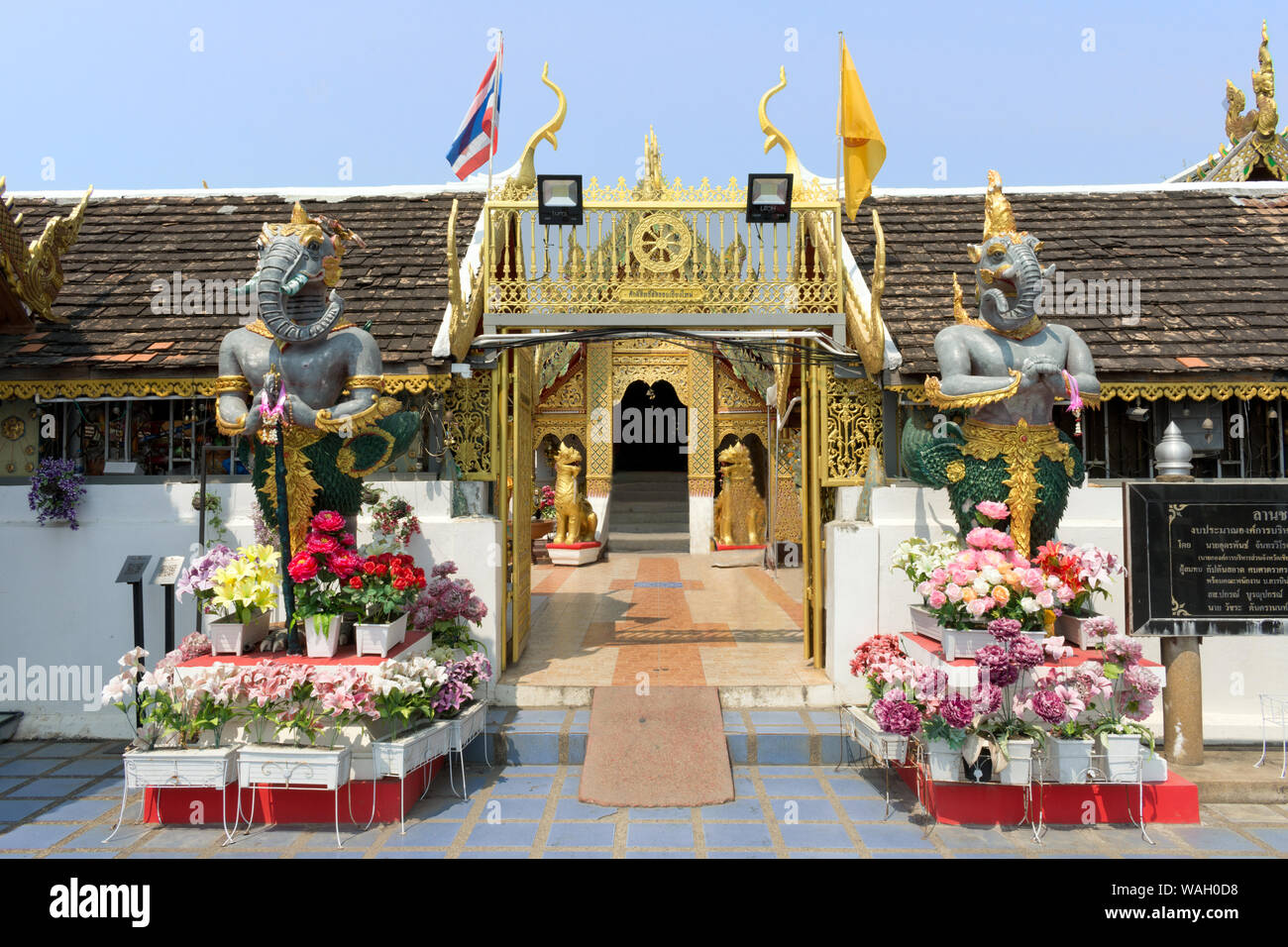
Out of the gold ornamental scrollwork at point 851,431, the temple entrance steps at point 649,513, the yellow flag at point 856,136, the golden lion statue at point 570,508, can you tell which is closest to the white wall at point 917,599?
the gold ornamental scrollwork at point 851,431

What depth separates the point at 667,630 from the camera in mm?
8492

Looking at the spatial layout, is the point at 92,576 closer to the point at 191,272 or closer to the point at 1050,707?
the point at 191,272

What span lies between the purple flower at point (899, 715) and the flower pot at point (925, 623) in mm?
680

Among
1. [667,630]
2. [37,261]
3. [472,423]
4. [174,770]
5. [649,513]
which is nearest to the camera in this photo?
[174,770]

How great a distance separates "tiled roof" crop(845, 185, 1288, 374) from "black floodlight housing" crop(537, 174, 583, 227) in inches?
108

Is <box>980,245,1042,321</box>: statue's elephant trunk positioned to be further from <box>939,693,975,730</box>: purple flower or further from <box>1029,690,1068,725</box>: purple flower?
<box>939,693,975,730</box>: purple flower

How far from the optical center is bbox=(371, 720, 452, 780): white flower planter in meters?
4.57

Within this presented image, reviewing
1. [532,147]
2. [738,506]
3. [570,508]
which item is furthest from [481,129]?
[738,506]

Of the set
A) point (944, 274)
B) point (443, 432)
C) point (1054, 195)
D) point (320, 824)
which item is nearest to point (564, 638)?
point (443, 432)

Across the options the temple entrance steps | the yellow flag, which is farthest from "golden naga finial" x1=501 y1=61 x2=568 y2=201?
the temple entrance steps

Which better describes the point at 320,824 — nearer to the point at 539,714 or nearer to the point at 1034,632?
the point at 539,714

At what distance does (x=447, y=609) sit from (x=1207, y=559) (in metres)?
5.14

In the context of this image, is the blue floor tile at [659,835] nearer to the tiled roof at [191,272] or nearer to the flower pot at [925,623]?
the flower pot at [925,623]

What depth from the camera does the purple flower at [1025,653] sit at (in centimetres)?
443
